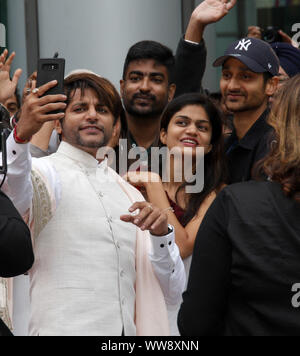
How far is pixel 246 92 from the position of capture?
4.04m

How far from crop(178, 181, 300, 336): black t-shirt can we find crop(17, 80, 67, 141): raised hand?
738mm

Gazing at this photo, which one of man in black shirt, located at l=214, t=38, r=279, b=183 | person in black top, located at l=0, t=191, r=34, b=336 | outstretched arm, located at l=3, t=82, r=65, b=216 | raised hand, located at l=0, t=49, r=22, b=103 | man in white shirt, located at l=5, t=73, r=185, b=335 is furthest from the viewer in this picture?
man in black shirt, located at l=214, t=38, r=279, b=183

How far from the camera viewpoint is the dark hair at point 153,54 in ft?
15.0

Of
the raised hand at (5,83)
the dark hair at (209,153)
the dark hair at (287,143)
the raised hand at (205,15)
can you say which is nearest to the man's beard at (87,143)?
the raised hand at (5,83)

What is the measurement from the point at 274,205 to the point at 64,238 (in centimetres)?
103

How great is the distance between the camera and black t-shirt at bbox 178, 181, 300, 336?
2.29m

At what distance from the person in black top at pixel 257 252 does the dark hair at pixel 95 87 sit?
3.95 ft

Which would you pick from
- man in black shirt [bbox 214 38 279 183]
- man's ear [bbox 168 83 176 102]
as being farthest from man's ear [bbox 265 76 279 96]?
man's ear [bbox 168 83 176 102]

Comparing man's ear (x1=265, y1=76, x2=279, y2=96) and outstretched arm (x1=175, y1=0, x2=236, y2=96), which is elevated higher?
outstretched arm (x1=175, y1=0, x2=236, y2=96)

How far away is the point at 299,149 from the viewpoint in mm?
2305

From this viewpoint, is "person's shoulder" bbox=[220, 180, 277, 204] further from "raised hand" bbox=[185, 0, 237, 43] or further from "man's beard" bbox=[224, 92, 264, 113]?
"raised hand" bbox=[185, 0, 237, 43]

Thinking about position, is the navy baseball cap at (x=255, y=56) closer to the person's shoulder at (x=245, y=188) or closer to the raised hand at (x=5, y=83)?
the raised hand at (x=5, y=83)

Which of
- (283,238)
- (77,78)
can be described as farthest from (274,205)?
(77,78)

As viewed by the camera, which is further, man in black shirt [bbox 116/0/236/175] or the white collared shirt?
man in black shirt [bbox 116/0/236/175]
